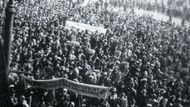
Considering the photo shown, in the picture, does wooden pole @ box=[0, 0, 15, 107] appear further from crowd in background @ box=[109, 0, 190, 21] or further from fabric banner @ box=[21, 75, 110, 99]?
crowd in background @ box=[109, 0, 190, 21]

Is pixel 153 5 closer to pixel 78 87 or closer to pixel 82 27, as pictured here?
pixel 82 27

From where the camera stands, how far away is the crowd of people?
9188mm

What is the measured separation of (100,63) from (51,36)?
9.95ft

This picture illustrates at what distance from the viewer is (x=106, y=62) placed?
11.8 m

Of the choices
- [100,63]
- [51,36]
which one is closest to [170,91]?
[100,63]

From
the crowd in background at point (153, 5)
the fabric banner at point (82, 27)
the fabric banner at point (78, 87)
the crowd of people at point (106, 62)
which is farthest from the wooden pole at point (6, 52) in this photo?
the crowd in background at point (153, 5)

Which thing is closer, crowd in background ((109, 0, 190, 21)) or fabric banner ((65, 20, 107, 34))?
crowd in background ((109, 0, 190, 21))

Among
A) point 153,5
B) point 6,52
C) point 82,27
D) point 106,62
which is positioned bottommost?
point 106,62

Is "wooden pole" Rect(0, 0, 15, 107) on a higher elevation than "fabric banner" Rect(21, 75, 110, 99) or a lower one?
higher

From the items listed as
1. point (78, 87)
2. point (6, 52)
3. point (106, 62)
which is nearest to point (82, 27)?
point (106, 62)

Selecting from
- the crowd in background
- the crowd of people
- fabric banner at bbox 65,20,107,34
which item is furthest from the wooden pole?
the crowd in background

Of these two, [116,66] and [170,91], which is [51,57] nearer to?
[116,66]

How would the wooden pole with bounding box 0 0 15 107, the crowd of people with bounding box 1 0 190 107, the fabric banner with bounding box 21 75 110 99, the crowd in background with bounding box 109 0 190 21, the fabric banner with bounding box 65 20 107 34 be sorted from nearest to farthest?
1. the wooden pole with bounding box 0 0 15 107
2. the fabric banner with bounding box 21 75 110 99
3. the crowd of people with bounding box 1 0 190 107
4. the crowd in background with bounding box 109 0 190 21
5. the fabric banner with bounding box 65 20 107 34

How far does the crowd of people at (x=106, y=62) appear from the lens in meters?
9.19
